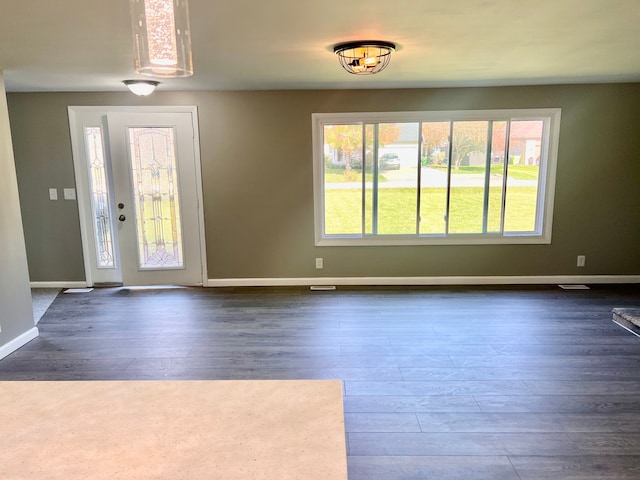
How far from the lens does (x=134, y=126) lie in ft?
16.1

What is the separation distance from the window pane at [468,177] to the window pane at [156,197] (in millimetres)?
3290

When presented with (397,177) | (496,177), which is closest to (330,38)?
(397,177)

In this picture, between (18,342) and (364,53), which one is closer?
(364,53)

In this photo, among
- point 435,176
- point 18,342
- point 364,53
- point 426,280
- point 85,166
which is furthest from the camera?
point 426,280

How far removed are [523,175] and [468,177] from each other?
0.65 metres

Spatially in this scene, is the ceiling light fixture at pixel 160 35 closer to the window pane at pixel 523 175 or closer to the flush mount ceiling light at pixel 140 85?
the flush mount ceiling light at pixel 140 85

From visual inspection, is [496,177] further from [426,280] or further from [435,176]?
[426,280]

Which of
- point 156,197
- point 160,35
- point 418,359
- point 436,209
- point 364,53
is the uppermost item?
point 364,53

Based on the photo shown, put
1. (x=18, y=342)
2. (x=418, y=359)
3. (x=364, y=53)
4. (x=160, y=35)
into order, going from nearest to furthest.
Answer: (x=160, y=35), (x=364, y=53), (x=418, y=359), (x=18, y=342)

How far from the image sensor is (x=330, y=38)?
2.61 meters

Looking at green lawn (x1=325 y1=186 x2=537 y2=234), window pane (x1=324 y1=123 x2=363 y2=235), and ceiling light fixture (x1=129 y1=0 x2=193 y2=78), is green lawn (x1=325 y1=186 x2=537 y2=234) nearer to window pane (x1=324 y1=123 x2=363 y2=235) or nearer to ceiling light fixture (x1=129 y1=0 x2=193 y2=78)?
window pane (x1=324 y1=123 x2=363 y2=235)

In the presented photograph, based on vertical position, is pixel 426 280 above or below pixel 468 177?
below

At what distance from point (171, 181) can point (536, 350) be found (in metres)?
4.15

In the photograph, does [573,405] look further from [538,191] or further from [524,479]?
[538,191]
